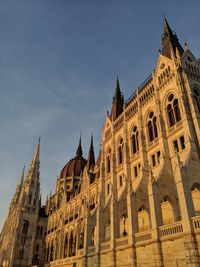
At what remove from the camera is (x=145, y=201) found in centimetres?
2572

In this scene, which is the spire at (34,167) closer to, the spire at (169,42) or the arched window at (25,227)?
the arched window at (25,227)

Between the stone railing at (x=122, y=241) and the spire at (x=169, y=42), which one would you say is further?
the spire at (x=169, y=42)

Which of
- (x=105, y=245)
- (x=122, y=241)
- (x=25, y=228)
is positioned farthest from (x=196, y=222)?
(x=25, y=228)

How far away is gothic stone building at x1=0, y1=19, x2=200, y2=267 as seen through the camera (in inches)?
725

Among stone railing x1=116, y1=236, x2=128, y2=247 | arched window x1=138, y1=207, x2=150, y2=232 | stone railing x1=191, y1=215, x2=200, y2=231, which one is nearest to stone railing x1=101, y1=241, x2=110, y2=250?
stone railing x1=116, y1=236, x2=128, y2=247

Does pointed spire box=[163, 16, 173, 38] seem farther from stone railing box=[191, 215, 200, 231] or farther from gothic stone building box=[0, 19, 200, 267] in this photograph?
stone railing box=[191, 215, 200, 231]

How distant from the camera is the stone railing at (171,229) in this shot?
1752 centimetres

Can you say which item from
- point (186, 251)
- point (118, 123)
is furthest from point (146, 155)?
point (186, 251)

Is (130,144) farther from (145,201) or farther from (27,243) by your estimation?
(27,243)

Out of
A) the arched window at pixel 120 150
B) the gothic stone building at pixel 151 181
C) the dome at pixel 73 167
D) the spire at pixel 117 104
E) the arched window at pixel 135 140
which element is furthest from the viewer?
the dome at pixel 73 167

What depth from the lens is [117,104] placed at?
49656 mm

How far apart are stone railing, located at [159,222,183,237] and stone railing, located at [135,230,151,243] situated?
171cm

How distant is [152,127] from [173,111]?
4.17m

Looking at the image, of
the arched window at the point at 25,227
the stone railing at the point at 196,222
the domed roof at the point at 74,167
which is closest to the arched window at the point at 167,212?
the stone railing at the point at 196,222
